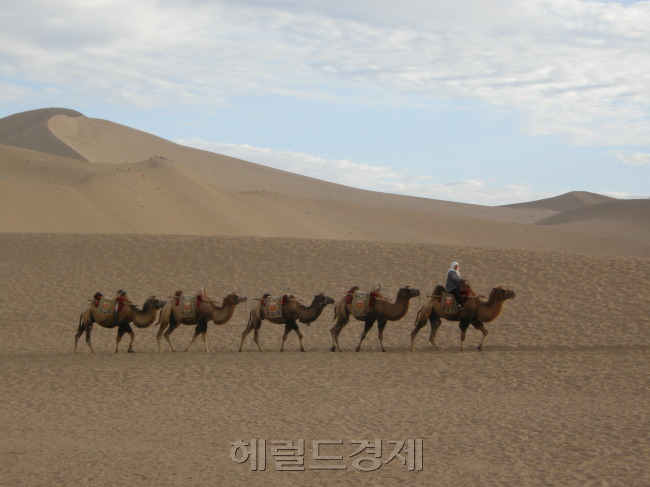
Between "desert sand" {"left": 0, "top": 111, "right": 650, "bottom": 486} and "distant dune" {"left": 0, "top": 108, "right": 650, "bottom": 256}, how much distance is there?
5161mm

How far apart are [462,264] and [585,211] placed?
183ft

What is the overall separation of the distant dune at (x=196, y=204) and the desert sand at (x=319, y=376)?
5.16 meters

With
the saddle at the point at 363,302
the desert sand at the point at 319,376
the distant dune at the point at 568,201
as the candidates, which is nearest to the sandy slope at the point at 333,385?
the desert sand at the point at 319,376

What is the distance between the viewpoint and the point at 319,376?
A: 1284 cm

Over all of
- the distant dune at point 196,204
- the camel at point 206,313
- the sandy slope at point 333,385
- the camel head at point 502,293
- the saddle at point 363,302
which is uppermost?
the distant dune at point 196,204

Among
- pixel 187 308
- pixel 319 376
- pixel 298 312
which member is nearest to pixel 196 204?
pixel 187 308

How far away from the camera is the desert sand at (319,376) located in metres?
8.17

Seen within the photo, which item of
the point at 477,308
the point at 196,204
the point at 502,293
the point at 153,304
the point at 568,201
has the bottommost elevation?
the point at 153,304

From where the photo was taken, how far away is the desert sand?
8.17 metres

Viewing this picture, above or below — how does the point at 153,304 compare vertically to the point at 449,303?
below

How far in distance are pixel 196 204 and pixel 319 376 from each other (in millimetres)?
36152

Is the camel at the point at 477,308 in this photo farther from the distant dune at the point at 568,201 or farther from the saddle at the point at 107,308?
the distant dune at the point at 568,201

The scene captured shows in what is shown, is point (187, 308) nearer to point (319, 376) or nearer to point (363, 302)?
point (363, 302)

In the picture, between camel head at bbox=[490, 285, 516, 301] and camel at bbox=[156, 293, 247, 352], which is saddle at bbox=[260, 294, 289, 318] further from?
camel head at bbox=[490, 285, 516, 301]
